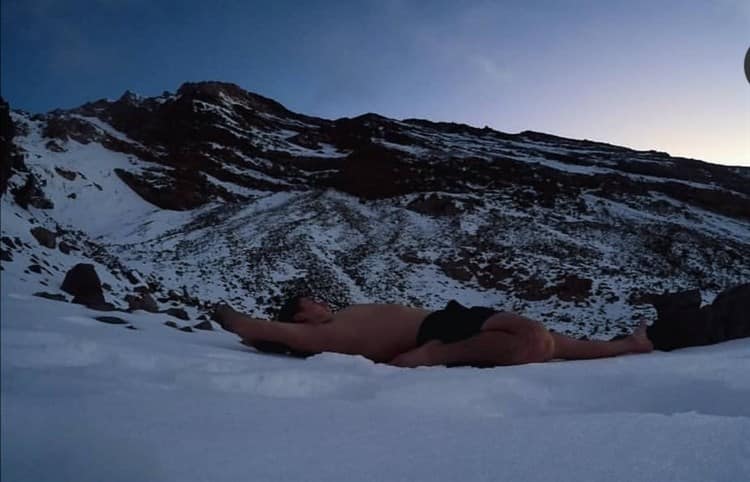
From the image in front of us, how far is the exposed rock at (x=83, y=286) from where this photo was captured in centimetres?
122

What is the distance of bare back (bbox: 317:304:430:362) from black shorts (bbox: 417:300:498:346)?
4 centimetres

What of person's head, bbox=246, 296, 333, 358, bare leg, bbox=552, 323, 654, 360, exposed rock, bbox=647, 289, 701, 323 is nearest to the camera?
person's head, bbox=246, 296, 333, 358

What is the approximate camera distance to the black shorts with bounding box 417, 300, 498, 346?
4.71 ft

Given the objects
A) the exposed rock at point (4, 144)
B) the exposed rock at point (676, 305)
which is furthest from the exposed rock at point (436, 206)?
the exposed rock at point (4, 144)

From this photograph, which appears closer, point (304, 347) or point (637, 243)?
point (304, 347)

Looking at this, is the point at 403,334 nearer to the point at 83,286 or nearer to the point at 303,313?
the point at 303,313

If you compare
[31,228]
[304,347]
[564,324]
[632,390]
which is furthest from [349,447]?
[564,324]

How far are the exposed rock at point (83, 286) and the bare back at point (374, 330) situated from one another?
1.92 ft

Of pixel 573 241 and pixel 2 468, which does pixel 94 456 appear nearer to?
pixel 2 468

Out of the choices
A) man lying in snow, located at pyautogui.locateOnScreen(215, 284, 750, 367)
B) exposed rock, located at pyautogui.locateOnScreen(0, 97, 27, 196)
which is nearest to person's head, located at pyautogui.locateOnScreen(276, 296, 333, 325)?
man lying in snow, located at pyautogui.locateOnScreen(215, 284, 750, 367)

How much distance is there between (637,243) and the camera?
11.0m

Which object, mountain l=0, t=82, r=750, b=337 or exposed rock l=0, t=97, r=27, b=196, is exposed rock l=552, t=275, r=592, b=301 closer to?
mountain l=0, t=82, r=750, b=337

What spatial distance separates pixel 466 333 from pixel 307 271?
6.39 m

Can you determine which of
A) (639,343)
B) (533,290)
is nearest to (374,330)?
(639,343)
